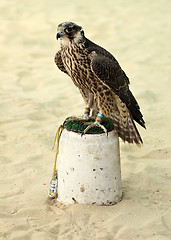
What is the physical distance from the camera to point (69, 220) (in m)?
3.31

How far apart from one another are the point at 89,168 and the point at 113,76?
732 millimetres

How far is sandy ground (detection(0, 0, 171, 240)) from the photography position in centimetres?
330

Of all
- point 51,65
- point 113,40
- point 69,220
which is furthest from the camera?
point 113,40

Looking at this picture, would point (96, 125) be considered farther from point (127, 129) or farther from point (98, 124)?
point (127, 129)

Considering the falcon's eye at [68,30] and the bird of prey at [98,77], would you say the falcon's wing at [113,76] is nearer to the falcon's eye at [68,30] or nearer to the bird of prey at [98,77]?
the bird of prey at [98,77]

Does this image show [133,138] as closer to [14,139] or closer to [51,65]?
[14,139]

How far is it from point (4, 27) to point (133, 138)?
547 cm

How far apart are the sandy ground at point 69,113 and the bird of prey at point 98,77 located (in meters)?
0.67

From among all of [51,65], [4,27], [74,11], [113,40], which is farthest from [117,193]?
[74,11]

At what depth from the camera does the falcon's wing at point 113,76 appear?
3.29m

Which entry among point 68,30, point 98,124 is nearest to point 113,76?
point 98,124

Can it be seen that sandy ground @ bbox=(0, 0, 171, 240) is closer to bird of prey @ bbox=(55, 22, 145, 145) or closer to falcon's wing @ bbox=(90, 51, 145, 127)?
bird of prey @ bbox=(55, 22, 145, 145)

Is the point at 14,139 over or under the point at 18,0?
under

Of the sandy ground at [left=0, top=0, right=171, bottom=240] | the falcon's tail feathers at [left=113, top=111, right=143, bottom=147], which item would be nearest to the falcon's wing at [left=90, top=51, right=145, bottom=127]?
the falcon's tail feathers at [left=113, top=111, right=143, bottom=147]
